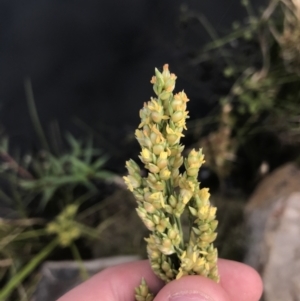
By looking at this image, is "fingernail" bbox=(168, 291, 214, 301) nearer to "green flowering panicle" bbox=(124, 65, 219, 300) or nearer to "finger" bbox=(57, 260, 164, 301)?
"green flowering panicle" bbox=(124, 65, 219, 300)

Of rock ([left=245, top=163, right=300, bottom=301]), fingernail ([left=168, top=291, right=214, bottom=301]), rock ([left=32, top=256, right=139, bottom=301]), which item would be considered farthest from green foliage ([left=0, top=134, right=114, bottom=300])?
fingernail ([left=168, top=291, right=214, bottom=301])

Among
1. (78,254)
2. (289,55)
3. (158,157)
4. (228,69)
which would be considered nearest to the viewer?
(158,157)

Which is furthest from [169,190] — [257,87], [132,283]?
[257,87]

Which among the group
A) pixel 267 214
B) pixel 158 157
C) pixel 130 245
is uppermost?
pixel 158 157

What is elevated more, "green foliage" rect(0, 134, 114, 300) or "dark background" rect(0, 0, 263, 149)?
"dark background" rect(0, 0, 263, 149)

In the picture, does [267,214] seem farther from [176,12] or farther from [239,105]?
[176,12]

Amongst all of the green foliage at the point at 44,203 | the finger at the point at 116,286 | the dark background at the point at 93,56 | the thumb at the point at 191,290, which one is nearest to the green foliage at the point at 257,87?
the dark background at the point at 93,56

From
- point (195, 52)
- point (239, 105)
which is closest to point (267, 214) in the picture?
point (239, 105)

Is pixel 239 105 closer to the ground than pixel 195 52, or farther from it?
closer to the ground

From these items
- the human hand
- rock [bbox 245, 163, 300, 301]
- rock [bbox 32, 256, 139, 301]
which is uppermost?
the human hand
